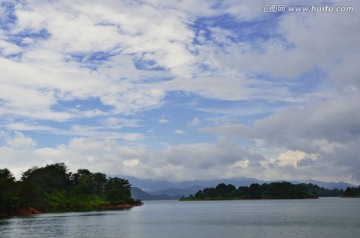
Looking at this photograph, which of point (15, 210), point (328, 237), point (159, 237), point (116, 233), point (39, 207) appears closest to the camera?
point (328, 237)

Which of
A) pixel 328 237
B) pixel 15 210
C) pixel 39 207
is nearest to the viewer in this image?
pixel 328 237

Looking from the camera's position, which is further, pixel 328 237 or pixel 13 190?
pixel 13 190

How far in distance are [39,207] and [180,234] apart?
Answer: 12994 cm

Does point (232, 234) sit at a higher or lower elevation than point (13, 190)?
lower

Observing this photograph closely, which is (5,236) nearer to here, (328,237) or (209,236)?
(209,236)

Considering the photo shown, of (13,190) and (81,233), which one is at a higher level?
(13,190)

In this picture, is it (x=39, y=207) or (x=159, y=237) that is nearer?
(x=159, y=237)

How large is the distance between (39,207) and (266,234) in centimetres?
14160

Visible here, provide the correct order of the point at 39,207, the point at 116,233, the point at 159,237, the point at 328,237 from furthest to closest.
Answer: the point at 39,207, the point at 116,233, the point at 159,237, the point at 328,237

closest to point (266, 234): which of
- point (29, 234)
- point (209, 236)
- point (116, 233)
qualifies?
point (209, 236)

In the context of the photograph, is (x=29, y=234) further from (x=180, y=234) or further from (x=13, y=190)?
(x=13, y=190)

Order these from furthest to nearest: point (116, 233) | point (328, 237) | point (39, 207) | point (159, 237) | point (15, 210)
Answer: point (39, 207)
point (15, 210)
point (116, 233)
point (159, 237)
point (328, 237)

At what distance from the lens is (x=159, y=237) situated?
78625 mm

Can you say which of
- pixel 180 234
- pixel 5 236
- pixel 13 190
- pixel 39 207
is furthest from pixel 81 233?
pixel 39 207
